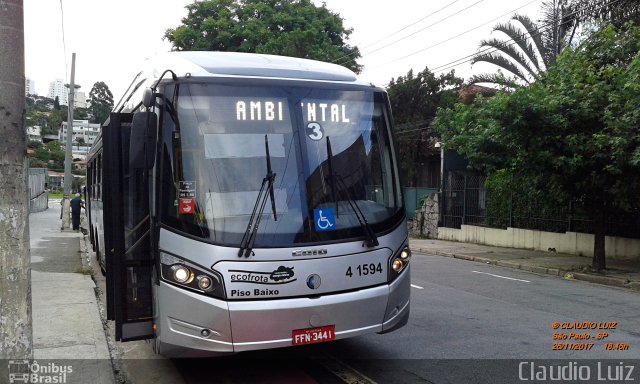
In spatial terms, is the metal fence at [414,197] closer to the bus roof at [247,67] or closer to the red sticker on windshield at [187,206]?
the bus roof at [247,67]

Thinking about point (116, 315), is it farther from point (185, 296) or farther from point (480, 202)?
point (480, 202)

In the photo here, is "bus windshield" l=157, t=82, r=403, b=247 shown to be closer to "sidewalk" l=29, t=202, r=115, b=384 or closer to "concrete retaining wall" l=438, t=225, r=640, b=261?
"sidewalk" l=29, t=202, r=115, b=384

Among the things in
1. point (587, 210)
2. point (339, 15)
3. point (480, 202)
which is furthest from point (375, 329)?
point (339, 15)

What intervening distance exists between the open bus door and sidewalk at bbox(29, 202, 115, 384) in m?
0.70

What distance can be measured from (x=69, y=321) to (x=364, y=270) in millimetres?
4529

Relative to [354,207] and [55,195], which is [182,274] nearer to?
[354,207]

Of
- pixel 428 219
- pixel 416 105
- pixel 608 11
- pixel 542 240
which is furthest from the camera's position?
pixel 416 105

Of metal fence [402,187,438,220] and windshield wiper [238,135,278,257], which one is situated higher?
windshield wiper [238,135,278,257]

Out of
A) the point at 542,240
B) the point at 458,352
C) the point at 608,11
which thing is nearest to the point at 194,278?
the point at 458,352

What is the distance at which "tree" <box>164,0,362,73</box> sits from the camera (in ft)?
117

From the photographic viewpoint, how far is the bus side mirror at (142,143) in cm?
480

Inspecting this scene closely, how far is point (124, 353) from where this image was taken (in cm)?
663

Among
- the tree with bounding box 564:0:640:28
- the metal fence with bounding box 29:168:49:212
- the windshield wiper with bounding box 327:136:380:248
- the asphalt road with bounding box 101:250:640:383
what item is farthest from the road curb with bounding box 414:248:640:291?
the metal fence with bounding box 29:168:49:212

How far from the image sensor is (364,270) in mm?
5160
